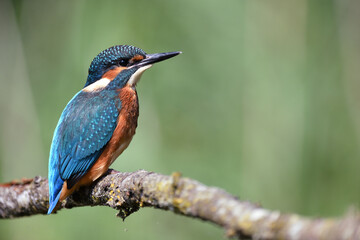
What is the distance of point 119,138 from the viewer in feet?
9.05

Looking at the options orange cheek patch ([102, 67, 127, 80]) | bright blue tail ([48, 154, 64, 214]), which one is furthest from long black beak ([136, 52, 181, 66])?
bright blue tail ([48, 154, 64, 214])

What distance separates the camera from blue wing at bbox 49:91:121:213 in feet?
8.55

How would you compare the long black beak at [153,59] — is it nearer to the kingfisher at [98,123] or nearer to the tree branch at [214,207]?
the kingfisher at [98,123]

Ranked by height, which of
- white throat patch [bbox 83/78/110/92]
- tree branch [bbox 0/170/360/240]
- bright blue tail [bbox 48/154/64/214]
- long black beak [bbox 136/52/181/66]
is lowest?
bright blue tail [bbox 48/154/64/214]

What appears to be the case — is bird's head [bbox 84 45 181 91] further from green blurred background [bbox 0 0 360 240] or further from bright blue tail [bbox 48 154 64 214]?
bright blue tail [bbox 48 154 64 214]

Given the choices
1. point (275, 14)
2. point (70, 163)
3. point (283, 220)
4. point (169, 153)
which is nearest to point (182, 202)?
point (283, 220)

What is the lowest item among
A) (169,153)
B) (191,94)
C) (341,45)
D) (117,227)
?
(117,227)

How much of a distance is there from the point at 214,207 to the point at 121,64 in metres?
1.85

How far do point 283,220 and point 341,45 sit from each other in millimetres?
2160

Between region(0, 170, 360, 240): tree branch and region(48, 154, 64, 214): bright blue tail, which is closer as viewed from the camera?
region(0, 170, 360, 240): tree branch

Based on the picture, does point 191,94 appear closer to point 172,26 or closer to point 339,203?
point 172,26

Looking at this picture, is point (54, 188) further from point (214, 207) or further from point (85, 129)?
point (214, 207)

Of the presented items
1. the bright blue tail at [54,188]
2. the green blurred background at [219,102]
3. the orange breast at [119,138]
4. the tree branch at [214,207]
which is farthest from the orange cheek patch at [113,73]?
the tree branch at [214,207]

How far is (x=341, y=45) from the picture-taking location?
120 inches
